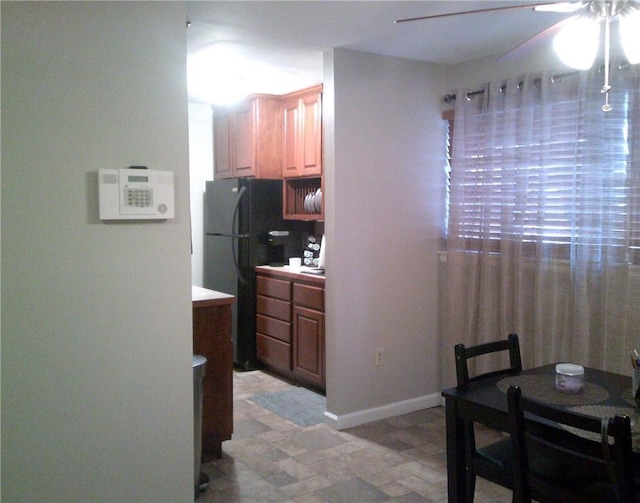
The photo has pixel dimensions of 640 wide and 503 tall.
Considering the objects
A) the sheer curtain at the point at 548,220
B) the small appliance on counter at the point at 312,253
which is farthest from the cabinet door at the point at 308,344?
the sheer curtain at the point at 548,220

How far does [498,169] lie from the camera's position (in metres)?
3.61

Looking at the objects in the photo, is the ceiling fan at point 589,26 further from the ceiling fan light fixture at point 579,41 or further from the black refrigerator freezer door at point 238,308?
the black refrigerator freezer door at point 238,308

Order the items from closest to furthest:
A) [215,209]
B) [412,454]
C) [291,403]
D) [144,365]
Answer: [144,365]
[412,454]
[291,403]
[215,209]

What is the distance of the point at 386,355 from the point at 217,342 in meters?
1.22

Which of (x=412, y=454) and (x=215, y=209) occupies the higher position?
(x=215, y=209)

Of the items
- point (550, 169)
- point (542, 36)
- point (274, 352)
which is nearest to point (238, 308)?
point (274, 352)

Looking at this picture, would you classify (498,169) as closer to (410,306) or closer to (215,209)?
(410,306)

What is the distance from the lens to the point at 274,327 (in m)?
4.68

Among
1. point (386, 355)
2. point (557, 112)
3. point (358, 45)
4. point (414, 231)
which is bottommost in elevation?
point (386, 355)

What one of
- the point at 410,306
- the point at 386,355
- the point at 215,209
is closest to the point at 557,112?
the point at 410,306

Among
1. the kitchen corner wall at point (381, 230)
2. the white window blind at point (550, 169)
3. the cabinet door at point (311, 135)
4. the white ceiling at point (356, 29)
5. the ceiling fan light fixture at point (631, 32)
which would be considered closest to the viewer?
the ceiling fan light fixture at point (631, 32)

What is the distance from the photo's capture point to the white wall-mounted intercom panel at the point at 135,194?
86.4 inches

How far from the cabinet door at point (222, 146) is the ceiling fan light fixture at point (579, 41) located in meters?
3.69

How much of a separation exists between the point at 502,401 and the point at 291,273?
261cm
